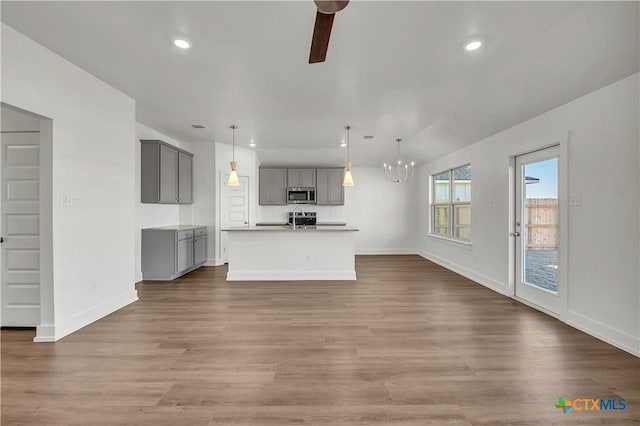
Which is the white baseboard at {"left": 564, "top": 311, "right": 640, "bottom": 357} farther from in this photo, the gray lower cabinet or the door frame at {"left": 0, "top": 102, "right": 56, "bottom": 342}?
the gray lower cabinet

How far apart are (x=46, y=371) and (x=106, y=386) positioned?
0.62 metres

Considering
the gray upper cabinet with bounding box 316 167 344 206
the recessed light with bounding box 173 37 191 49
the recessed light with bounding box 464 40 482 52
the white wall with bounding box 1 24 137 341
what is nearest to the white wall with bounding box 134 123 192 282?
the white wall with bounding box 1 24 137 341

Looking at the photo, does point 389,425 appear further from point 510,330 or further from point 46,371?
point 46,371

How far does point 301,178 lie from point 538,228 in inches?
207

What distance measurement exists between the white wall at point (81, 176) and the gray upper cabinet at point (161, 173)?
3.86 feet

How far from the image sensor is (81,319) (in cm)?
301

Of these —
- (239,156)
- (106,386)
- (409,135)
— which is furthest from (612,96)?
(239,156)

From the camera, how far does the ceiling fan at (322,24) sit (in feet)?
4.66

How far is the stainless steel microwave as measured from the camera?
7.67m

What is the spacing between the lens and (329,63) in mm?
2717

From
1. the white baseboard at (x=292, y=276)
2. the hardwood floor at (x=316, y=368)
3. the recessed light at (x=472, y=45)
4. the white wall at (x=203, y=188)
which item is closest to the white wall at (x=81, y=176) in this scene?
the hardwood floor at (x=316, y=368)

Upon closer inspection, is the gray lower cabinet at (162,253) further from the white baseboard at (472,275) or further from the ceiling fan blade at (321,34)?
the white baseboard at (472,275)

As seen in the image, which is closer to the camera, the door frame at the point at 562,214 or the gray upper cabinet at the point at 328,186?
the door frame at the point at 562,214

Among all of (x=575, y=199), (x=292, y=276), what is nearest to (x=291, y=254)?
(x=292, y=276)
